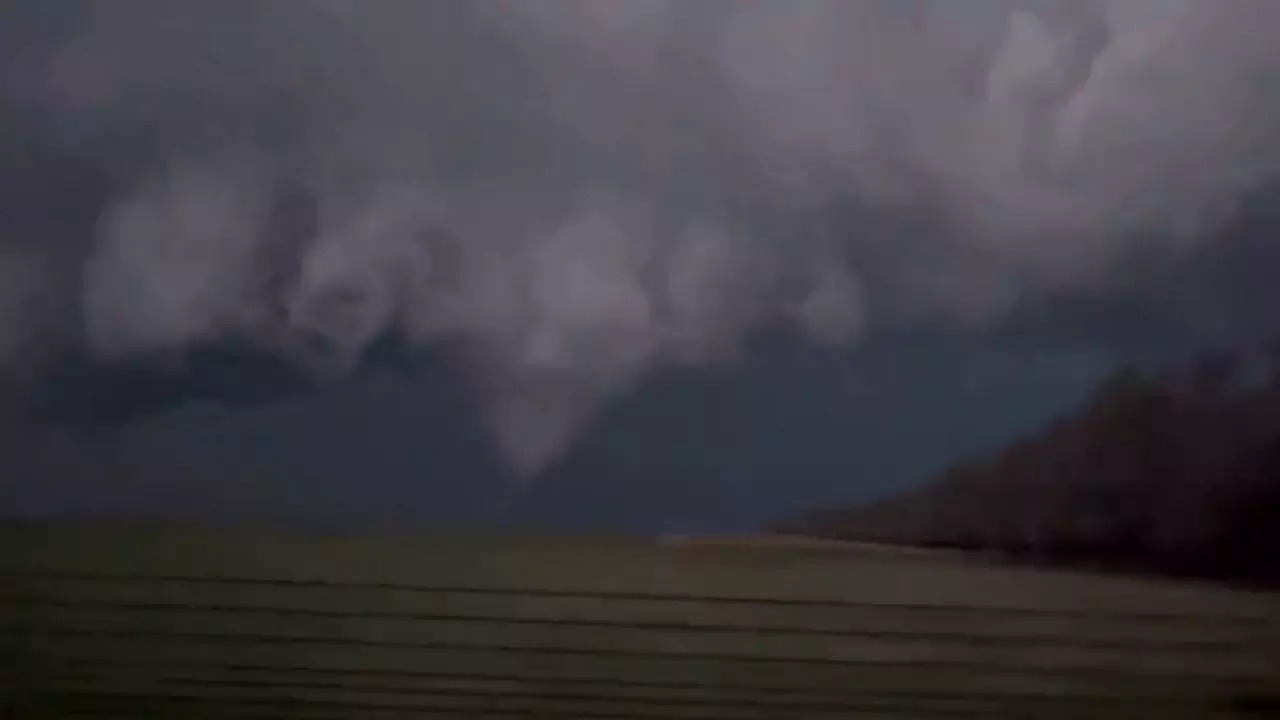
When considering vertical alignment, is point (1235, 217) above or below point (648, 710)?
above

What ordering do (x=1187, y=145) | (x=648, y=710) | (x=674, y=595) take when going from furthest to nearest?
(x=648, y=710) → (x=674, y=595) → (x=1187, y=145)

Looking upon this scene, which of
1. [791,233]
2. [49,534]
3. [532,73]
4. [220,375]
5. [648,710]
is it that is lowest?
[648,710]

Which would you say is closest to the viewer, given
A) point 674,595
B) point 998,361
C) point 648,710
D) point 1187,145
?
point 1187,145

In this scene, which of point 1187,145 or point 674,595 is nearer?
point 1187,145

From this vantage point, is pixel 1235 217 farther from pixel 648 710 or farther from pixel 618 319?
pixel 648 710

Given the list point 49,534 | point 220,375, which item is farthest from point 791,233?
point 49,534

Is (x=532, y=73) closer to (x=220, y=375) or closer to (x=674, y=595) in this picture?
(x=220, y=375)

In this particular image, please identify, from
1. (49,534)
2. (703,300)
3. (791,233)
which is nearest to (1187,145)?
(791,233)
